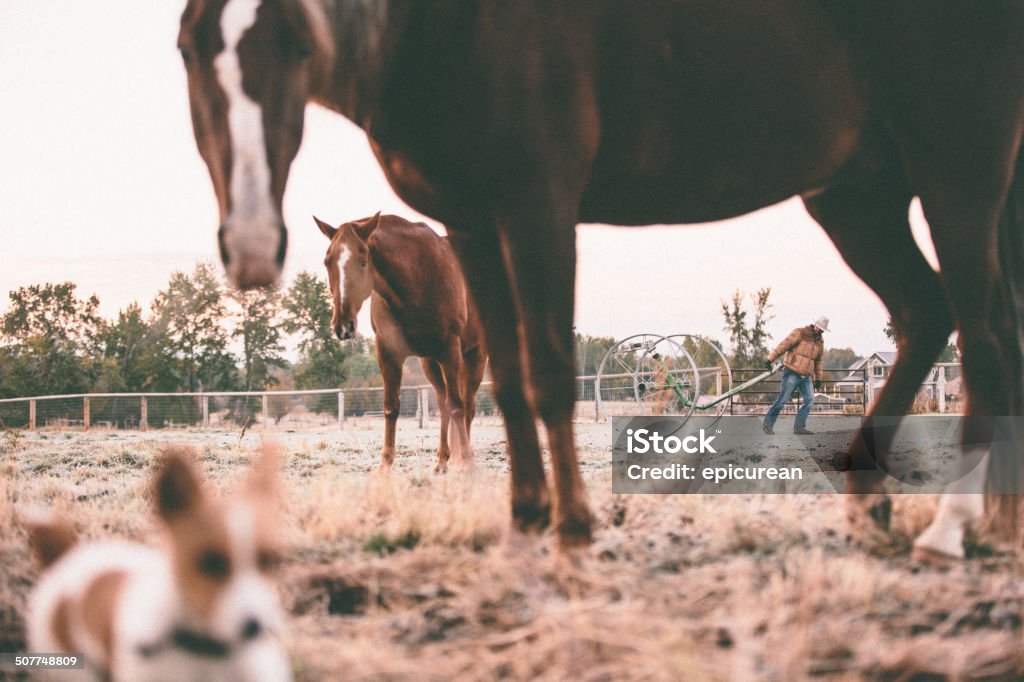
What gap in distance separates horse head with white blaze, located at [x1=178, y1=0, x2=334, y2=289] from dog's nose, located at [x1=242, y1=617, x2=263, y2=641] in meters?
0.68

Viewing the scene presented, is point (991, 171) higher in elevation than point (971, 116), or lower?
lower

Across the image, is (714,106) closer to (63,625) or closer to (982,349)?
(982,349)

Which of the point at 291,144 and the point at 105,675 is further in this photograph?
the point at 291,144

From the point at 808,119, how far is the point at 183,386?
3244mm

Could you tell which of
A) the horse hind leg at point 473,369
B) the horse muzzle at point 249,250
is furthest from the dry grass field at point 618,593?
the horse hind leg at point 473,369

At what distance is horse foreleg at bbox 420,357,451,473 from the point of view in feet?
17.9

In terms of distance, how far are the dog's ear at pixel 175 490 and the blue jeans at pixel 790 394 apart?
7.98 m

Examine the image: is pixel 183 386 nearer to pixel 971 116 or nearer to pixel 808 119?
pixel 808 119

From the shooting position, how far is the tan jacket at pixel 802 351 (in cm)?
765

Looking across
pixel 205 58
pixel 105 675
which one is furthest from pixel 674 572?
pixel 205 58

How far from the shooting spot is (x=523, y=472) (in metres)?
2.31

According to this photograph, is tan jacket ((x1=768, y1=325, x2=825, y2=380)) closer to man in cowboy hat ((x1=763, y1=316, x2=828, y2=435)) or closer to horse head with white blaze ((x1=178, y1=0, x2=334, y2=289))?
man in cowboy hat ((x1=763, y1=316, x2=828, y2=435))

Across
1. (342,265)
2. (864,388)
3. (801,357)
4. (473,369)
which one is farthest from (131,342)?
(864,388)

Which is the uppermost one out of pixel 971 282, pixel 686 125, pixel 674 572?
pixel 686 125
